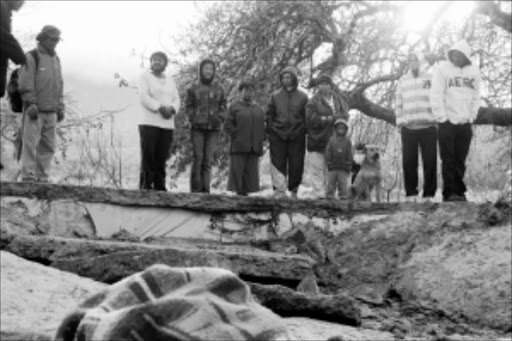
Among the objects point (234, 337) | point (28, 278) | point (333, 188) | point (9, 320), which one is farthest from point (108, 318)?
point (333, 188)

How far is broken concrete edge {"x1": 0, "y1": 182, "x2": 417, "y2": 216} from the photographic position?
819cm

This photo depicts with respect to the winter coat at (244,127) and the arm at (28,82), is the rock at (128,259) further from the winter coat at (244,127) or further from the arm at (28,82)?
the winter coat at (244,127)

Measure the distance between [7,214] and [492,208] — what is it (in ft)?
15.3

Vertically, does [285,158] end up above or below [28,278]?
above

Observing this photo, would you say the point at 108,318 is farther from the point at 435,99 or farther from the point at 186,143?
the point at 186,143

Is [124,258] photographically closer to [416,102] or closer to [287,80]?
[287,80]

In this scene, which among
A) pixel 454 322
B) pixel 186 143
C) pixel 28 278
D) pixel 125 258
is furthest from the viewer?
pixel 186 143

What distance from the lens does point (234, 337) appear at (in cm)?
148

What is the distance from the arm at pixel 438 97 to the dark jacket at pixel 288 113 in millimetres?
1594

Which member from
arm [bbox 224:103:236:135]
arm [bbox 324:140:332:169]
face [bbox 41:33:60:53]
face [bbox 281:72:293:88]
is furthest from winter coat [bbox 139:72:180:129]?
arm [bbox 324:140:332:169]

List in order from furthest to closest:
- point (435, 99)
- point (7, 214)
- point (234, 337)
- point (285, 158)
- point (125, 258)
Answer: point (285, 158) < point (435, 99) < point (7, 214) < point (125, 258) < point (234, 337)

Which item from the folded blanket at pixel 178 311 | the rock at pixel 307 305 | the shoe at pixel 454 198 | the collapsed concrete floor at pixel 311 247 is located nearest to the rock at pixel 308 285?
the collapsed concrete floor at pixel 311 247

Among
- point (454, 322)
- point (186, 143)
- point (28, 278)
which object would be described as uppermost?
point (186, 143)

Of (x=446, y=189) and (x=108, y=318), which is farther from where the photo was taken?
(x=446, y=189)
